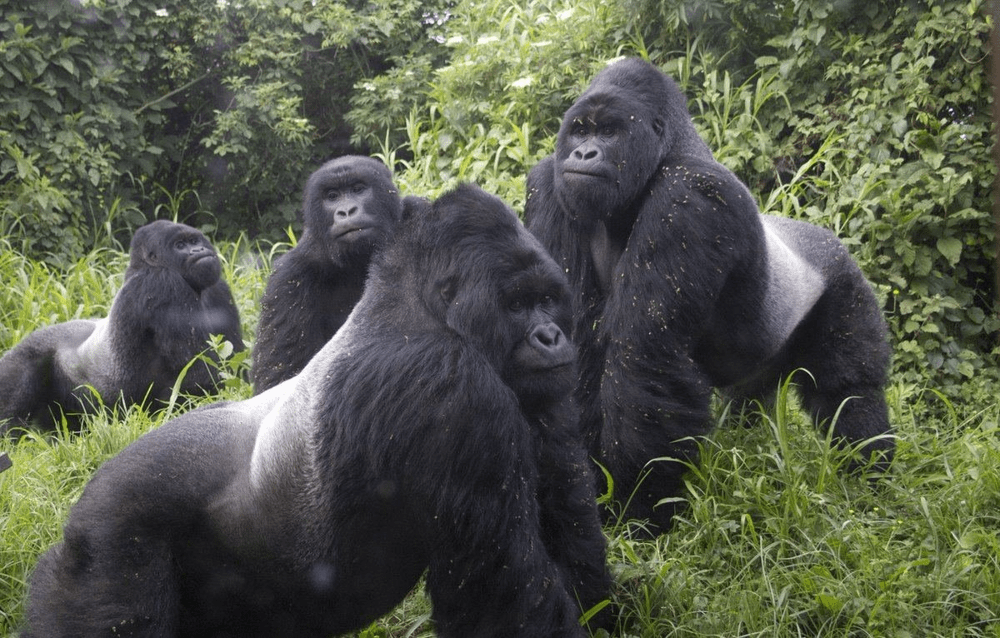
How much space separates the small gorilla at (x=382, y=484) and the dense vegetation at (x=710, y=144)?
57cm

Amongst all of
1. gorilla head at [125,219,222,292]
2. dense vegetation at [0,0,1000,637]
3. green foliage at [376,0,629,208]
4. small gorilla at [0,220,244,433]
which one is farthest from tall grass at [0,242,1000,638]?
green foliage at [376,0,629,208]

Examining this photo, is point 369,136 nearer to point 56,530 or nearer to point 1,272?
point 1,272

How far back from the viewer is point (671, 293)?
3.54 m

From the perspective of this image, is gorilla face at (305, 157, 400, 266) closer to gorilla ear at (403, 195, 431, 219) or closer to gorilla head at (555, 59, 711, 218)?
gorilla head at (555, 59, 711, 218)

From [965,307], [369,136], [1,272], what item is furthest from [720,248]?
[369,136]

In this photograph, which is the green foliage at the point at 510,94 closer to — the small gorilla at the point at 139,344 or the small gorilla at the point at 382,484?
the small gorilla at the point at 139,344

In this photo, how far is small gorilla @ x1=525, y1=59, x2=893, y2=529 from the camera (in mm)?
3543

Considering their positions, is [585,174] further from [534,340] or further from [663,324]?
[534,340]

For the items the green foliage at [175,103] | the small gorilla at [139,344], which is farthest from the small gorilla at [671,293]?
the green foliage at [175,103]

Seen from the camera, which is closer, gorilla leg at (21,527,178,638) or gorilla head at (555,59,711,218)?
gorilla leg at (21,527,178,638)

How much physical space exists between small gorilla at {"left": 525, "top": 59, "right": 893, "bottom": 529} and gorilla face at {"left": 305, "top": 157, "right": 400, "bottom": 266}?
0.66 metres

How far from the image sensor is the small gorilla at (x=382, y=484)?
2314 mm

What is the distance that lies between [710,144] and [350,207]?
242 centimetres

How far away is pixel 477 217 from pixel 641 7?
13.7 ft
